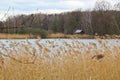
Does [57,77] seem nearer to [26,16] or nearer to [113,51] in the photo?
[113,51]

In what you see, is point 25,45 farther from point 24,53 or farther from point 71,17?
point 71,17

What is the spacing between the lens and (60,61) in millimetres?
5168

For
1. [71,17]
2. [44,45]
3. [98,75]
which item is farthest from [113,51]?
[71,17]

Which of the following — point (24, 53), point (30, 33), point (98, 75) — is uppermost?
point (30, 33)

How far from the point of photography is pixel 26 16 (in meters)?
1.69

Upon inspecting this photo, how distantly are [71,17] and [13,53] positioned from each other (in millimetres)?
39834

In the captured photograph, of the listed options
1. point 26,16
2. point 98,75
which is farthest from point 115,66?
point 26,16

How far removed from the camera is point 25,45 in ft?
17.2

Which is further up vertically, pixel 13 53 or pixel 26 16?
pixel 26 16

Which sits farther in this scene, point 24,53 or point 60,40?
point 60,40

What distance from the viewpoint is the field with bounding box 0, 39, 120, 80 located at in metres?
4.75

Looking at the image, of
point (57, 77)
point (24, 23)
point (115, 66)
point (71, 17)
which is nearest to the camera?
point (24, 23)

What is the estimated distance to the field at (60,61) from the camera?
4.75 m

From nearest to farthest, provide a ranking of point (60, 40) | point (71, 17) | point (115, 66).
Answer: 1. point (115, 66)
2. point (60, 40)
3. point (71, 17)
